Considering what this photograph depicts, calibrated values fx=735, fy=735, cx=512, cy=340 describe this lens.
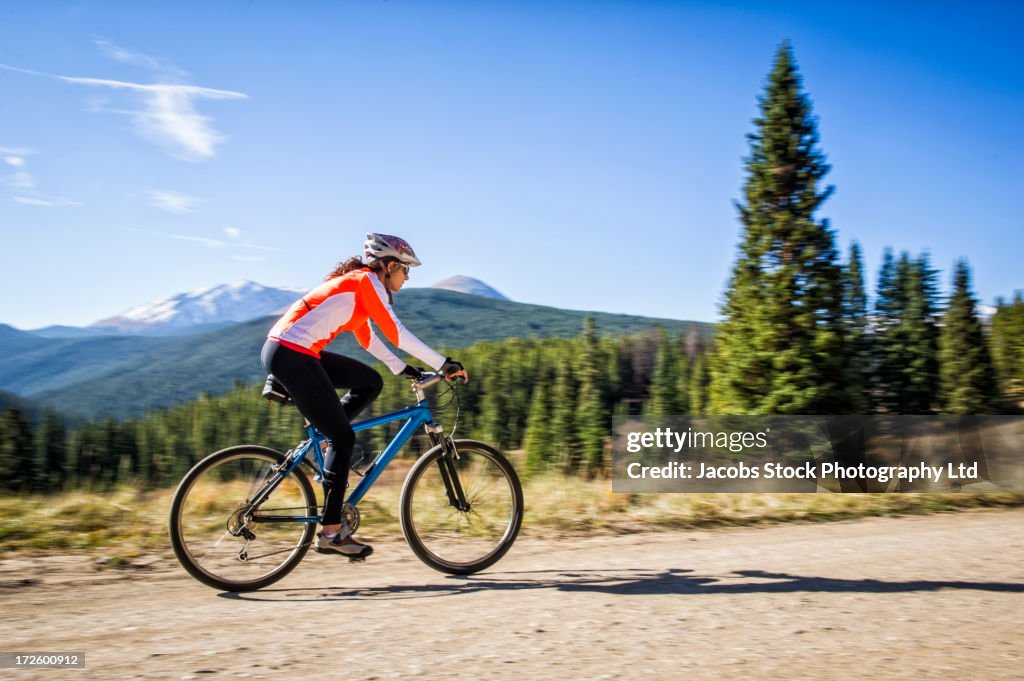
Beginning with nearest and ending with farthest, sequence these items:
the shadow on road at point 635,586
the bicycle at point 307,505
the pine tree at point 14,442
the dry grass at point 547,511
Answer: the shadow on road at point 635,586 → the bicycle at point 307,505 → the dry grass at point 547,511 → the pine tree at point 14,442

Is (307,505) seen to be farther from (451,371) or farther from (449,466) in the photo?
(451,371)

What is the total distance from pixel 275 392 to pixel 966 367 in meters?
69.5

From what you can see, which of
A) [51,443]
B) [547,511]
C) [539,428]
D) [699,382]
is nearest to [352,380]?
[547,511]

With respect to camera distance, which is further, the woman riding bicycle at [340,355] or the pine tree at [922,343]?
the pine tree at [922,343]

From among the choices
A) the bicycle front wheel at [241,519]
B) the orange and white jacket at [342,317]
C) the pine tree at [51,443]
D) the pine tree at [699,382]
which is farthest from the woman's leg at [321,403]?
the pine tree at [51,443]

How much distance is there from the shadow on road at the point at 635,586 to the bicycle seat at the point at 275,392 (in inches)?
52.4

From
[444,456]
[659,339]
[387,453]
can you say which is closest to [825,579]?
[444,456]

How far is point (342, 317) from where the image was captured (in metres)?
5.30

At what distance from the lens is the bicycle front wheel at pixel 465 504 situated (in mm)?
5699

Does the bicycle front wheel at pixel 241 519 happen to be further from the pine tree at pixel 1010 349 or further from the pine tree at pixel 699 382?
the pine tree at pixel 699 382

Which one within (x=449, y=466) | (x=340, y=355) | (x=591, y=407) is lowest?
(x=449, y=466)

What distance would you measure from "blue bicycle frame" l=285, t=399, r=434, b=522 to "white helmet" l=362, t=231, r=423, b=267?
1141 millimetres

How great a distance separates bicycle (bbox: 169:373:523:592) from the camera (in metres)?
5.11

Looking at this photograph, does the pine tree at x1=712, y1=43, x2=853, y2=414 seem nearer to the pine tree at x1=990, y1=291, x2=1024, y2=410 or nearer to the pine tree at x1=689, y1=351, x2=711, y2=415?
the pine tree at x1=990, y1=291, x2=1024, y2=410
